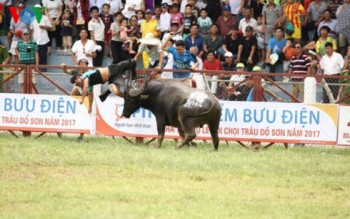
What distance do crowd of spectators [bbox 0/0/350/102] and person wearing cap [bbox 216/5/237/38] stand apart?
27 mm

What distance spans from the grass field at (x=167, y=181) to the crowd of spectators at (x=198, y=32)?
4999mm

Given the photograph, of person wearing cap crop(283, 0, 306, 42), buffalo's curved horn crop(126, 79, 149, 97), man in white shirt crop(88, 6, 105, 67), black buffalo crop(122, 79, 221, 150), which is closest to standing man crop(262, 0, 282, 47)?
person wearing cap crop(283, 0, 306, 42)

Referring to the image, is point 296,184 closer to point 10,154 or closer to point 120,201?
point 120,201

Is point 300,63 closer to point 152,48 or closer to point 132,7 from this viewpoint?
point 152,48

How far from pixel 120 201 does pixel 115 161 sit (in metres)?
4.33

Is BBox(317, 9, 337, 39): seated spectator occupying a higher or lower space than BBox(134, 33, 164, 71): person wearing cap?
higher

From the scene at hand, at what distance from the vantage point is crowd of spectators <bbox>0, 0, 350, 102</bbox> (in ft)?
99.9

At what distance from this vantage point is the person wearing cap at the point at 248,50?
102 ft

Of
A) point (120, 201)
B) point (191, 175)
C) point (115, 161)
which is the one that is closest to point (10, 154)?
point (115, 161)

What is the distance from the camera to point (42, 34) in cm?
3366

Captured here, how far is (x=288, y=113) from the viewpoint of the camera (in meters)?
25.9

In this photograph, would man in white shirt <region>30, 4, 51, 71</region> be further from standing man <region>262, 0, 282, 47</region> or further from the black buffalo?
the black buffalo

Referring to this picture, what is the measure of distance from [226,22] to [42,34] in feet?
17.1

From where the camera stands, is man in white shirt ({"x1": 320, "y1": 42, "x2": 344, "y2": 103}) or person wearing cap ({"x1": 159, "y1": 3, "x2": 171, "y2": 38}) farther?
person wearing cap ({"x1": 159, "y1": 3, "x2": 171, "y2": 38})
